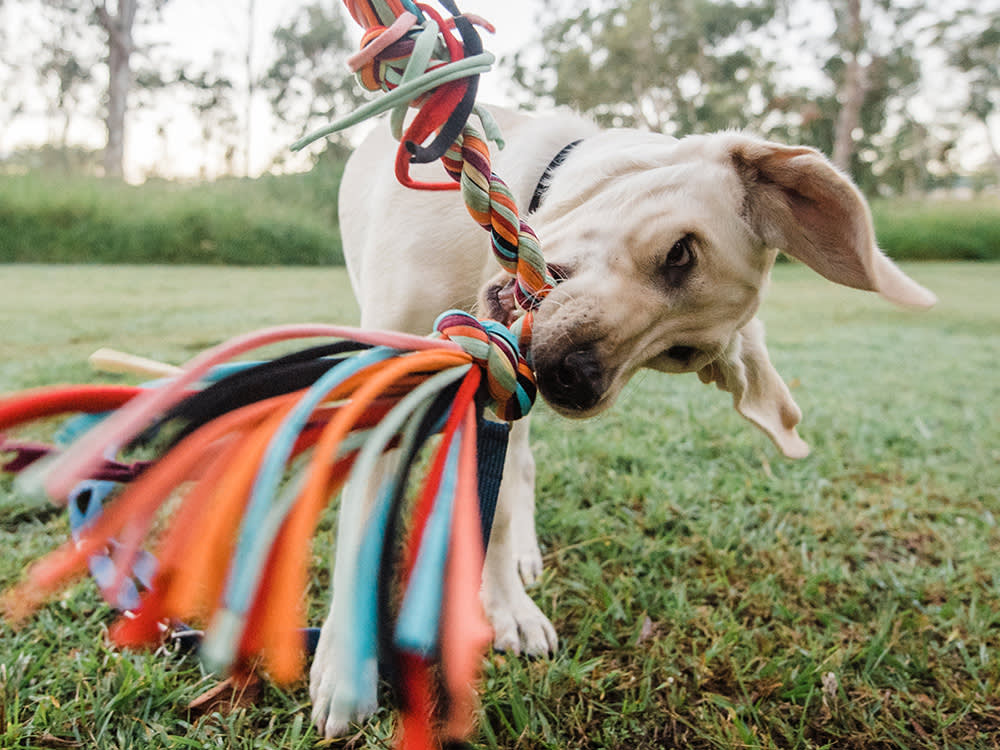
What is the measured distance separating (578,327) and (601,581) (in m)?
1.02

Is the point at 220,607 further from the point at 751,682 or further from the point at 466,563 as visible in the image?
the point at 751,682

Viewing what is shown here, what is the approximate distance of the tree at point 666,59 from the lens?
27797 mm

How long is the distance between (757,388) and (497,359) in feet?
3.19

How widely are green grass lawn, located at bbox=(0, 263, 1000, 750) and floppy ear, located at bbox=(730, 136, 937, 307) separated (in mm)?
617

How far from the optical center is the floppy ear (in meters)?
1.35

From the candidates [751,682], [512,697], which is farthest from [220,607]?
[751,682]

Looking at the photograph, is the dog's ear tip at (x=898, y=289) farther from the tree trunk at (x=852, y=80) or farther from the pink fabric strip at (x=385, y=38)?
the tree trunk at (x=852, y=80)

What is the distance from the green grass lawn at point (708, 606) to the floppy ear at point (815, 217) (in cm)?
62

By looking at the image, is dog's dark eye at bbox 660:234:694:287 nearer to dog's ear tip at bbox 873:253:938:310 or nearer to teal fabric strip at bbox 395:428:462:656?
dog's ear tip at bbox 873:253:938:310

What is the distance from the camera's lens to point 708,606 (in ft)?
6.52

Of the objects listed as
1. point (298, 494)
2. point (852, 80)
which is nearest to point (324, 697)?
point (298, 494)

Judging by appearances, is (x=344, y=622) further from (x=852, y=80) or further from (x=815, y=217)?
(x=852, y=80)

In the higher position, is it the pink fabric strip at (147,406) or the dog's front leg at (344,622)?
the pink fabric strip at (147,406)

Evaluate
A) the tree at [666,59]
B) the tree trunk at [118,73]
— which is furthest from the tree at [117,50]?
the tree at [666,59]
